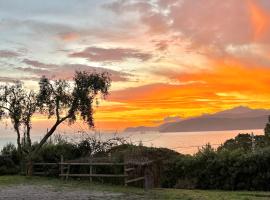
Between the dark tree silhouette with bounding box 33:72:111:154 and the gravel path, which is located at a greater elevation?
the dark tree silhouette with bounding box 33:72:111:154

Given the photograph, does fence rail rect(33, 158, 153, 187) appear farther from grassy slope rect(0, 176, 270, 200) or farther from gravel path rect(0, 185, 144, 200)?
gravel path rect(0, 185, 144, 200)

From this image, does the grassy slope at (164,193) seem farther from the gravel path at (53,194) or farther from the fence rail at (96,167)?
the gravel path at (53,194)

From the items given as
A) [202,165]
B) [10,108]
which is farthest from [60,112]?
[202,165]

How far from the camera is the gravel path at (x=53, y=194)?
1956 cm

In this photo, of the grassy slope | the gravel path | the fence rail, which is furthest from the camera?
the fence rail

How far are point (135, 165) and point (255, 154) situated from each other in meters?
6.49

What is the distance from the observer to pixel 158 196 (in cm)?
2094

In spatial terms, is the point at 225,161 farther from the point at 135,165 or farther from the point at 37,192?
the point at 37,192

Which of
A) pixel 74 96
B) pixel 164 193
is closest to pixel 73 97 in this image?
pixel 74 96

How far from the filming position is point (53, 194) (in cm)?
2080

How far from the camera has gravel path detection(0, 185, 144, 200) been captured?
19562 millimetres

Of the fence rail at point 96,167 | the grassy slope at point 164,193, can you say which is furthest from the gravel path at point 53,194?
the fence rail at point 96,167

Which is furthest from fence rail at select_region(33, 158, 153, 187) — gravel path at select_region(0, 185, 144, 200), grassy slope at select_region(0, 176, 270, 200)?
gravel path at select_region(0, 185, 144, 200)

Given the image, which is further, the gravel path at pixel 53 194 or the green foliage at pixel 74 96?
the green foliage at pixel 74 96
